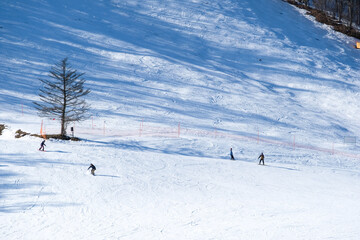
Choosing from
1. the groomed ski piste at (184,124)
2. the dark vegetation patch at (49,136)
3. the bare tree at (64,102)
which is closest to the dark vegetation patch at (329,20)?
the groomed ski piste at (184,124)

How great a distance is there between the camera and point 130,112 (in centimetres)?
3559

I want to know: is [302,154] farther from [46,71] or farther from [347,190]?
[46,71]

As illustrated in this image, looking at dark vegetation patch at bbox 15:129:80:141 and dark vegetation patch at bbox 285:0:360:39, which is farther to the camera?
dark vegetation patch at bbox 285:0:360:39

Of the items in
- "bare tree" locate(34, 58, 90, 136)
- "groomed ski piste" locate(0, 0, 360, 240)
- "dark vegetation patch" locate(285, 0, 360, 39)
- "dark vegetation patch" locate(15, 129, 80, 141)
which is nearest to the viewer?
"groomed ski piste" locate(0, 0, 360, 240)

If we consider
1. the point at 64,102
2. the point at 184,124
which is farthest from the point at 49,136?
the point at 184,124

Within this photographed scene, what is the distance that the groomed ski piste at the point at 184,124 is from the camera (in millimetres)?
16750

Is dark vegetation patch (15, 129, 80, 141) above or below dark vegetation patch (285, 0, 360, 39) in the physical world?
below

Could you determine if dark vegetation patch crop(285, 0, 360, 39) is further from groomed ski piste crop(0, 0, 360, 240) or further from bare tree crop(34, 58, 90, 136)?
bare tree crop(34, 58, 90, 136)

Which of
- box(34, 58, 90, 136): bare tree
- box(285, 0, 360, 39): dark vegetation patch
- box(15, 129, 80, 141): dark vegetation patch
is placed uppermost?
box(285, 0, 360, 39): dark vegetation patch

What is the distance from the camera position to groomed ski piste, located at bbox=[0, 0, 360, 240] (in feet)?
55.0

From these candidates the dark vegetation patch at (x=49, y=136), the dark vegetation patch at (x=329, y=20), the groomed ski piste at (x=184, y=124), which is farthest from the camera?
the dark vegetation patch at (x=329, y=20)

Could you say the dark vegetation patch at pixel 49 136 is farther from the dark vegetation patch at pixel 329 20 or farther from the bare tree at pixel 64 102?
the dark vegetation patch at pixel 329 20

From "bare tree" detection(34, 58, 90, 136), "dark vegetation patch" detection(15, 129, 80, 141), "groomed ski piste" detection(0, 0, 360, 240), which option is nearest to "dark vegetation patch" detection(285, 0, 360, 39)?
"groomed ski piste" detection(0, 0, 360, 240)

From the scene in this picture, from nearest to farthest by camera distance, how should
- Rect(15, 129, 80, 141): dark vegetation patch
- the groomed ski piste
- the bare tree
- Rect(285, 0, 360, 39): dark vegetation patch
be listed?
the groomed ski piste < Rect(15, 129, 80, 141): dark vegetation patch < the bare tree < Rect(285, 0, 360, 39): dark vegetation patch
